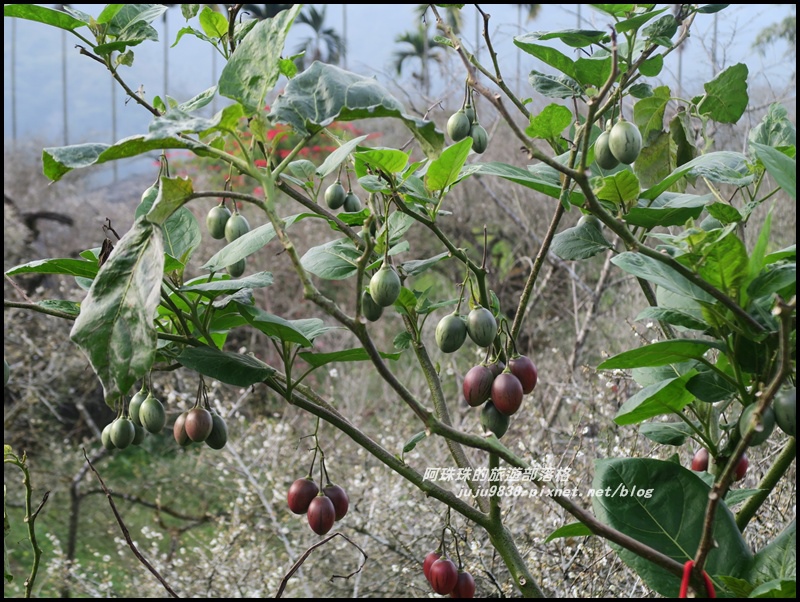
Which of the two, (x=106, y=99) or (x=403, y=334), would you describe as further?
(x=106, y=99)

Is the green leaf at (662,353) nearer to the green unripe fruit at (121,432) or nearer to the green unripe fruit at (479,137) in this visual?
the green unripe fruit at (479,137)

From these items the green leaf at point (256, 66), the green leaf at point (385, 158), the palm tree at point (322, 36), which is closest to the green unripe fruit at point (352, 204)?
the green leaf at point (385, 158)

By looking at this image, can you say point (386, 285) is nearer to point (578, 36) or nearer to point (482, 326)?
point (482, 326)

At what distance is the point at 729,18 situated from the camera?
3.87 meters

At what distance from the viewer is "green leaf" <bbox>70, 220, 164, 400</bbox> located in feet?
1.45

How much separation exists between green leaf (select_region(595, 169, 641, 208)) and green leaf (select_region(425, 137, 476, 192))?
0.37 feet

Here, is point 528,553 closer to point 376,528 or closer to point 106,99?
point 376,528

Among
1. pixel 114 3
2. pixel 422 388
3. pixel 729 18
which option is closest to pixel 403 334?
pixel 114 3

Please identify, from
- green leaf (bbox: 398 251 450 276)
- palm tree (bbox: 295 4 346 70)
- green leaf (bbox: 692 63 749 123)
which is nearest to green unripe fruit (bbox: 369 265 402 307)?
green leaf (bbox: 398 251 450 276)

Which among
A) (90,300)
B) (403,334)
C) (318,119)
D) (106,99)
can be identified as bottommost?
(106,99)

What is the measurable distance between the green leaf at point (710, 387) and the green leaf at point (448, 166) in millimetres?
247

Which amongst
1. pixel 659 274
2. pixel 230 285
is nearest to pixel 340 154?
pixel 230 285

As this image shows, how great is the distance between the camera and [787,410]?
0.51 m

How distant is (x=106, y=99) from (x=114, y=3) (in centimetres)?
1428
